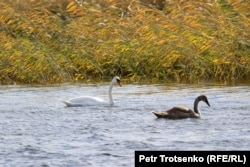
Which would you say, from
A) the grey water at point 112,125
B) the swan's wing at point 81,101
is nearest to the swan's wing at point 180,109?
the grey water at point 112,125

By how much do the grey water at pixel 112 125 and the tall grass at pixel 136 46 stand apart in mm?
1056

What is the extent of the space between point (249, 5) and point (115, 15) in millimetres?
3710

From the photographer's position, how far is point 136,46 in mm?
25750

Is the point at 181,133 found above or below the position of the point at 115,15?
below

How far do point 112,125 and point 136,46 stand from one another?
7530mm

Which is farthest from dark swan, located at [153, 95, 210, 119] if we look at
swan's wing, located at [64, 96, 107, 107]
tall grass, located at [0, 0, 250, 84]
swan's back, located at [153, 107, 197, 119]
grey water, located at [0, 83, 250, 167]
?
tall grass, located at [0, 0, 250, 84]

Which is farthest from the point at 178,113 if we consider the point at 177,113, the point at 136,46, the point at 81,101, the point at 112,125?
the point at 136,46

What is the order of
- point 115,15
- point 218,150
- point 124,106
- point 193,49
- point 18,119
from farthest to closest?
point 115,15, point 193,49, point 124,106, point 18,119, point 218,150

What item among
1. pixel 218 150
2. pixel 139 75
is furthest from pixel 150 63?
pixel 218 150

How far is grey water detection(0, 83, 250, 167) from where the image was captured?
15.8 metres

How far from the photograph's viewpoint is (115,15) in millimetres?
28016

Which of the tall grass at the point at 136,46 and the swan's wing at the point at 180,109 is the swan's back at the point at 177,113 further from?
the tall grass at the point at 136,46

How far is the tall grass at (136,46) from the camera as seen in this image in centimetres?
2488

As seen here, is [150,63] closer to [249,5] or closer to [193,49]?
[193,49]
